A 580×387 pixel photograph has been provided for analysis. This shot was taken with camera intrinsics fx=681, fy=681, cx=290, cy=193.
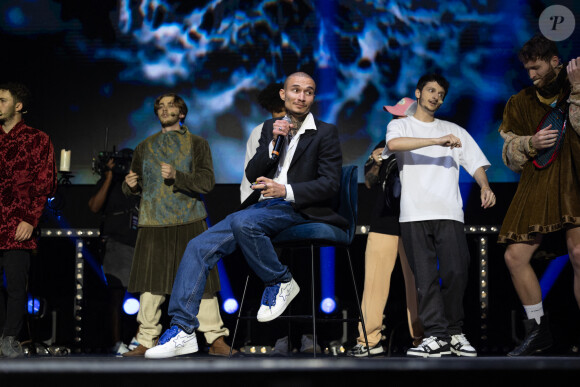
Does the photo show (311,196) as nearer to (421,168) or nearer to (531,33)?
(421,168)

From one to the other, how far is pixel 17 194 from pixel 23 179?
103 mm

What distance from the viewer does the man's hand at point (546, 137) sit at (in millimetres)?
3555

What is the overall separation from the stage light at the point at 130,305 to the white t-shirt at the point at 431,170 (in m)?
2.31

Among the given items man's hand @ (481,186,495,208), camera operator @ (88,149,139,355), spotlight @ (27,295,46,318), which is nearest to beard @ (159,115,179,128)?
camera operator @ (88,149,139,355)

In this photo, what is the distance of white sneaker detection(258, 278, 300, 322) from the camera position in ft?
10.7

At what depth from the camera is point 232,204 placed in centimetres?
525

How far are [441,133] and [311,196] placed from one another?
1040 millimetres

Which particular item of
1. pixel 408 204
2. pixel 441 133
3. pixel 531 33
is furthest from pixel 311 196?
pixel 531 33

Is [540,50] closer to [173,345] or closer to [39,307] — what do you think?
[173,345]

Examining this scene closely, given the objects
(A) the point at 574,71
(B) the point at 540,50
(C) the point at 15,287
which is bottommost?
(C) the point at 15,287

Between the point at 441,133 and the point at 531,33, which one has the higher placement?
the point at 531,33

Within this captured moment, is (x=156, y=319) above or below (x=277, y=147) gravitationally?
below

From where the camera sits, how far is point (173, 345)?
3.20m

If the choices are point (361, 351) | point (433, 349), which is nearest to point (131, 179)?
point (361, 351)
